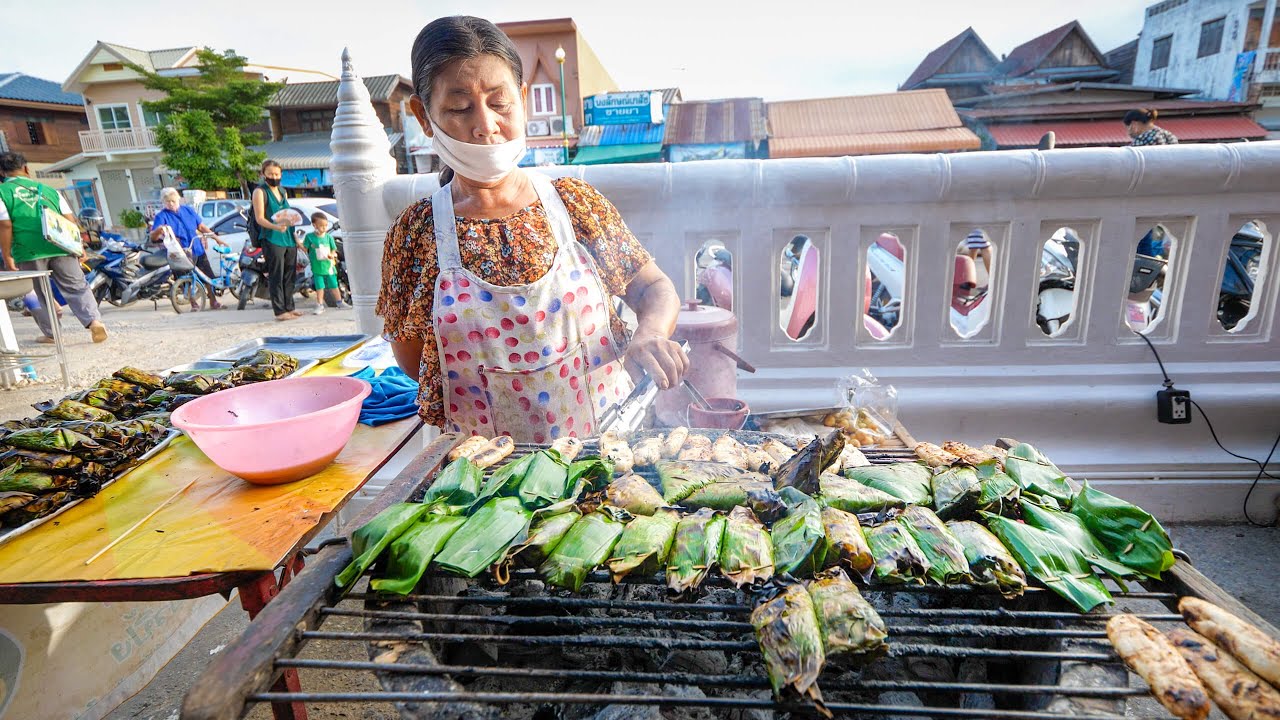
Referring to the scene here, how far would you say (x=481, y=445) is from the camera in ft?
6.13

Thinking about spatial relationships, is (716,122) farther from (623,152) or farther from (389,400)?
(389,400)

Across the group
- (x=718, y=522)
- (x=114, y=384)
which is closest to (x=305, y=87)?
(x=114, y=384)

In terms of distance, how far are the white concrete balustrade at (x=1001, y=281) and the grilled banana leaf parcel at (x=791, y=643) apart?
262 cm

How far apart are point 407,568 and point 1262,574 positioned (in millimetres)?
4295

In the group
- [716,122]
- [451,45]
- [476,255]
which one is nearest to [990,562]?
[476,255]

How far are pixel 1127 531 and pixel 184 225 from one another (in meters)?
15.5

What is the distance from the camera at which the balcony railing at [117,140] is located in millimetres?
35188

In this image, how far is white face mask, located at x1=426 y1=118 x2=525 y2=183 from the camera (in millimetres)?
2008

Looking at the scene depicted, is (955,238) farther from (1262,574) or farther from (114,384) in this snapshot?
(114,384)

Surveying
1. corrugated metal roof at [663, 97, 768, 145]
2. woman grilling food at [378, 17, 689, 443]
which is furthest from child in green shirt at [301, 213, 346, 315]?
corrugated metal roof at [663, 97, 768, 145]

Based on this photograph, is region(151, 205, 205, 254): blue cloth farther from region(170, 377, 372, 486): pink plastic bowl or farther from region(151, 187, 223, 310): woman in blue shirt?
region(170, 377, 372, 486): pink plastic bowl

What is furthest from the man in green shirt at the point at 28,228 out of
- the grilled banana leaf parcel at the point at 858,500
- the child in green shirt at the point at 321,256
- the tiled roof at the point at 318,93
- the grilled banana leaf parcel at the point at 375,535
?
the tiled roof at the point at 318,93

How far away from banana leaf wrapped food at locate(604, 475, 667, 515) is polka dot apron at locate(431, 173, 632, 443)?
28.1 inches

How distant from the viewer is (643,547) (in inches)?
50.3
